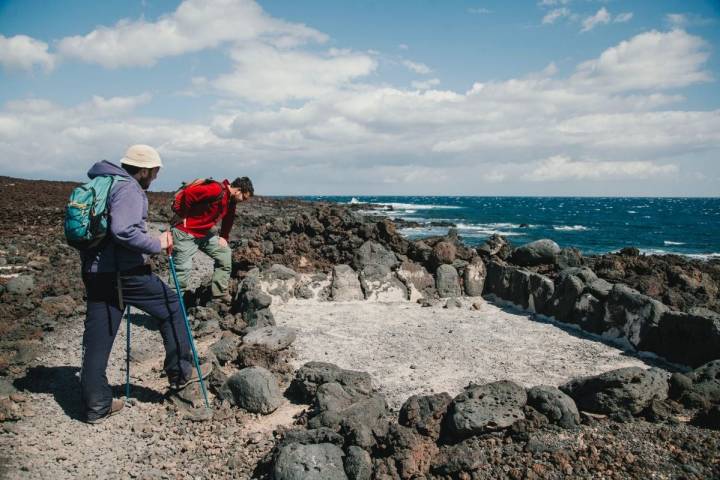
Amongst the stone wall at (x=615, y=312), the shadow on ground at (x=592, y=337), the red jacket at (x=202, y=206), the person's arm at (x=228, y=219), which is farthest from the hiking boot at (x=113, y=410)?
the stone wall at (x=615, y=312)

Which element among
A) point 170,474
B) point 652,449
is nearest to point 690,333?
point 652,449

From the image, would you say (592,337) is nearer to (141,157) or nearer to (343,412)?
(343,412)

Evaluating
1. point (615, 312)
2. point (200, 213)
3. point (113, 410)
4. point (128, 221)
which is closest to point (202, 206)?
point (200, 213)

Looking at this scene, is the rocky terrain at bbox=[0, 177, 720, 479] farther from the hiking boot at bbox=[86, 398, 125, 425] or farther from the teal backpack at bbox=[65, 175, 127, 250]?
the teal backpack at bbox=[65, 175, 127, 250]

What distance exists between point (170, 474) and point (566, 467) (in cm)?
319

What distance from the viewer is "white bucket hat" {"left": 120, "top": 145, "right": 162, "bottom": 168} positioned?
445cm

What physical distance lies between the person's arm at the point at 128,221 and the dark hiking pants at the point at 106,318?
436mm

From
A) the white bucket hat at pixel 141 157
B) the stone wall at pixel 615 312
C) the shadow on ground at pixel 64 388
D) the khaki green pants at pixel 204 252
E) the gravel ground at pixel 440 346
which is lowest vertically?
the shadow on ground at pixel 64 388

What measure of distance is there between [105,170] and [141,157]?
34 centimetres

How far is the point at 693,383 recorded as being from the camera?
4930 mm

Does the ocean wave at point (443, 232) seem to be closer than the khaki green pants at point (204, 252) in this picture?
No

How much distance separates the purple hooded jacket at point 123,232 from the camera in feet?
13.5

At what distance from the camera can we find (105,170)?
4277mm

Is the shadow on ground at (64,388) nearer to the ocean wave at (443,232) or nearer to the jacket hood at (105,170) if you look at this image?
the jacket hood at (105,170)
